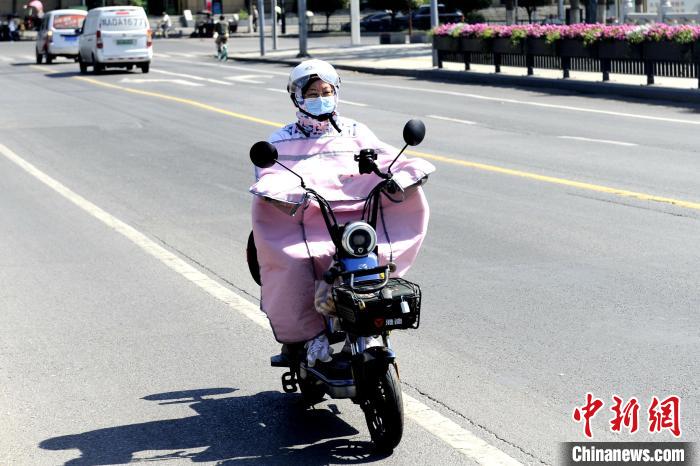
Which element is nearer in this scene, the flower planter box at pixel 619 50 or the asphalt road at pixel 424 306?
the asphalt road at pixel 424 306

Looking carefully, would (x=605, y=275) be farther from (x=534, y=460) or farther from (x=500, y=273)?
(x=534, y=460)

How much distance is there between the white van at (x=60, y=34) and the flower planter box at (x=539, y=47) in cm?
2101

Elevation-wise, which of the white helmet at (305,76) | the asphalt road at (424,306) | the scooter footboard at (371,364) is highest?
the white helmet at (305,76)

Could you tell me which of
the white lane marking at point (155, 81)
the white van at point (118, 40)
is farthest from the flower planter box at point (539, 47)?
the white van at point (118, 40)

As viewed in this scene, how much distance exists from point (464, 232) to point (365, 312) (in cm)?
627

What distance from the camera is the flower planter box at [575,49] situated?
29750mm

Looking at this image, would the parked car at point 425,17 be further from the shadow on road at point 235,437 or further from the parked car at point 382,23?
the shadow on road at point 235,437

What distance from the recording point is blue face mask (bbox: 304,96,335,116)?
6215 mm

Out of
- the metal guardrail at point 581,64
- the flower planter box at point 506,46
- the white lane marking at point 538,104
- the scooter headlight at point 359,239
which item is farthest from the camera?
the flower planter box at point 506,46

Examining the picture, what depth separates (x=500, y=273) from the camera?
9.67 meters

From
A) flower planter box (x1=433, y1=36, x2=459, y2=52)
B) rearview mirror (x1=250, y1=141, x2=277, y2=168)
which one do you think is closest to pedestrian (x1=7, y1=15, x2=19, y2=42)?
flower planter box (x1=433, y1=36, x2=459, y2=52)

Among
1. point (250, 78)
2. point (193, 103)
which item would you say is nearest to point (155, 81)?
point (250, 78)

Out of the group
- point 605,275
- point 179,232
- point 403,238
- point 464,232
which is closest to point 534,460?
point 403,238

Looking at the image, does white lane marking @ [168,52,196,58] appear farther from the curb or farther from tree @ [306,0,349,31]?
tree @ [306,0,349,31]
